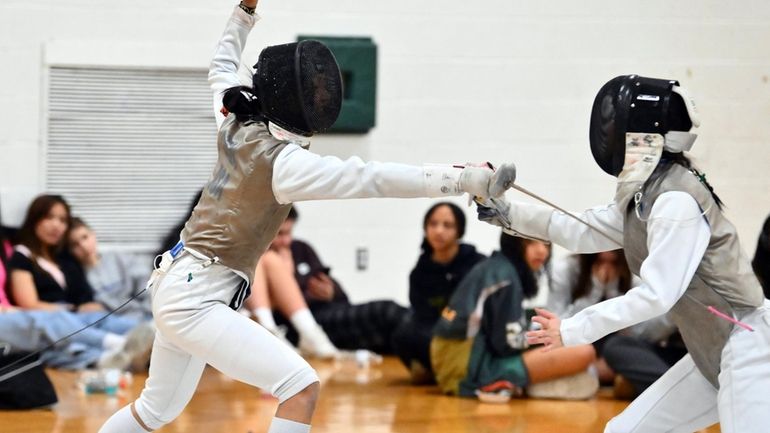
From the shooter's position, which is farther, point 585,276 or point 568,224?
point 585,276

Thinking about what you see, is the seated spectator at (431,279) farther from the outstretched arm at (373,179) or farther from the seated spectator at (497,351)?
the outstretched arm at (373,179)

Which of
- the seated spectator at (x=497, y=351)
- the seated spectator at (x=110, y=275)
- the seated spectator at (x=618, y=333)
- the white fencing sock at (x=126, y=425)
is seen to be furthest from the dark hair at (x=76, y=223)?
the white fencing sock at (x=126, y=425)

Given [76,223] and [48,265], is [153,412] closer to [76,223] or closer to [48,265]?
[48,265]

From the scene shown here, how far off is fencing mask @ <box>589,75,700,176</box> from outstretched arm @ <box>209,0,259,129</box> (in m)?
0.97

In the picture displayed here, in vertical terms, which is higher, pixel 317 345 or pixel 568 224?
pixel 568 224

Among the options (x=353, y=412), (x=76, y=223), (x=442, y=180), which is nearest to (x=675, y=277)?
(x=442, y=180)

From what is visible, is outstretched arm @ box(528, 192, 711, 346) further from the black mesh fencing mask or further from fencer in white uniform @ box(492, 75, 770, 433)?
the black mesh fencing mask

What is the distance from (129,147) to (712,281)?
4160 millimetres

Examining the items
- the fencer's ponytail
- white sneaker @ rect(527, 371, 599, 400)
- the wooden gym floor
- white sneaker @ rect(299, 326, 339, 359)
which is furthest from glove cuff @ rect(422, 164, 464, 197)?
white sneaker @ rect(299, 326, 339, 359)

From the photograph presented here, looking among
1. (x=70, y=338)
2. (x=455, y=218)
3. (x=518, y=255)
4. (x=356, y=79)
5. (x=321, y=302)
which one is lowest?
(x=70, y=338)

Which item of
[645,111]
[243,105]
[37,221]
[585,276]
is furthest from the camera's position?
[37,221]

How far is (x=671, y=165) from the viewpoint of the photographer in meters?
2.58

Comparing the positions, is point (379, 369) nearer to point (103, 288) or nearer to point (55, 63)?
point (103, 288)

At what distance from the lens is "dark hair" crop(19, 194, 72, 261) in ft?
18.0
